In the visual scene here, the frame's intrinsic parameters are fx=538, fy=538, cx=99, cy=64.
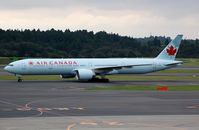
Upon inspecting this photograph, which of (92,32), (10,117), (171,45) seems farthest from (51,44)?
(10,117)

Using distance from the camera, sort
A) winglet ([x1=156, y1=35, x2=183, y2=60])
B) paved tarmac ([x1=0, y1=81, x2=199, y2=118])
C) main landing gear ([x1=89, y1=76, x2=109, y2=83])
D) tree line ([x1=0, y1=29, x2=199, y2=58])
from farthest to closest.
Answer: tree line ([x1=0, y1=29, x2=199, y2=58]) < winglet ([x1=156, y1=35, x2=183, y2=60]) < main landing gear ([x1=89, y1=76, x2=109, y2=83]) < paved tarmac ([x1=0, y1=81, x2=199, y2=118])

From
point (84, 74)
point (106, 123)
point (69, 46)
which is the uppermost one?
point (69, 46)

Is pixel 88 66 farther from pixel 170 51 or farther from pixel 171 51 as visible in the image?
pixel 171 51

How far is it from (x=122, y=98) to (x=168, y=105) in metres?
5.61

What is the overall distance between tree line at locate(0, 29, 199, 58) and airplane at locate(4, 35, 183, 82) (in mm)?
78114

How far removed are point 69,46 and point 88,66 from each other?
10889 centimetres

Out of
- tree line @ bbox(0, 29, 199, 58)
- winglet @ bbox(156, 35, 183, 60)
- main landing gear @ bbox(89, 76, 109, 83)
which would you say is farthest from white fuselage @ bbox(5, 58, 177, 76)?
tree line @ bbox(0, 29, 199, 58)

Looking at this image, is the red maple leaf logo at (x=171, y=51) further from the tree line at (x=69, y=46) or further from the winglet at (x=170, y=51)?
the tree line at (x=69, y=46)

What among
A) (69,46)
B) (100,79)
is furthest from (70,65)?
(69,46)

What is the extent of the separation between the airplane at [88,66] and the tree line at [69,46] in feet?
256

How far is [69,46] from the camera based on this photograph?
171000 millimetres

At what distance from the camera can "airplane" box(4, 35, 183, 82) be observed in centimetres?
6025

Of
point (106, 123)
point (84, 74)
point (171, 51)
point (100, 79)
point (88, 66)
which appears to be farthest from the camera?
point (171, 51)

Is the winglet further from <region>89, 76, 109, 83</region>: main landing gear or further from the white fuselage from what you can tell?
<region>89, 76, 109, 83</region>: main landing gear
